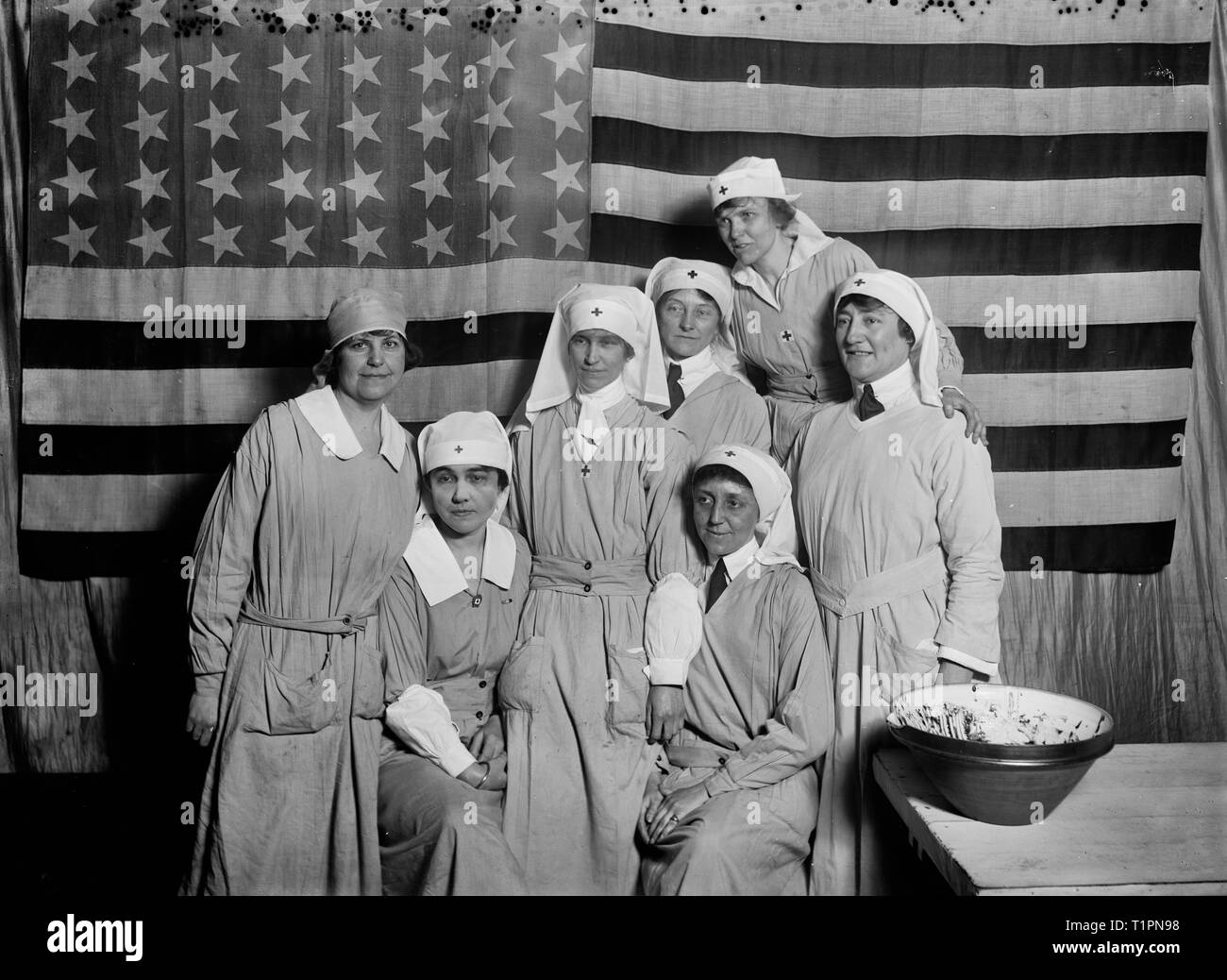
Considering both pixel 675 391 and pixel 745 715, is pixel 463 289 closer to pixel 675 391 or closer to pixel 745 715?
pixel 675 391

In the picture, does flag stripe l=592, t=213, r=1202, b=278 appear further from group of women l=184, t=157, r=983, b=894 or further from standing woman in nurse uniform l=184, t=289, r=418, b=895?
standing woman in nurse uniform l=184, t=289, r=418, b=895

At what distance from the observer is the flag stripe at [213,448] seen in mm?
3195

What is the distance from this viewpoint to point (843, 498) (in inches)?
108

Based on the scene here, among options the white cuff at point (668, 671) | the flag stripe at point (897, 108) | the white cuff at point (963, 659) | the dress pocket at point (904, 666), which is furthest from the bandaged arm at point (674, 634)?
the flag stripe at point (897, 108)

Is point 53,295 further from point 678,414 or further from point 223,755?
point 678,414

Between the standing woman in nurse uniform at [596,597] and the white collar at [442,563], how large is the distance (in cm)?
9

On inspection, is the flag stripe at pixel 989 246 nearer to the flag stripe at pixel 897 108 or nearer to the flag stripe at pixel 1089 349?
the flag stripe at pixel 1089 349

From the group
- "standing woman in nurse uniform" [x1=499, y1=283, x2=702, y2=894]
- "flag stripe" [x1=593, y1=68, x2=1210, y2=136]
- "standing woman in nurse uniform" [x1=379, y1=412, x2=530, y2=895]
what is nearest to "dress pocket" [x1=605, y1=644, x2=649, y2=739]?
"standing woman in nurse uniform" [x1=499, y1=283, x2=702, y2=894]

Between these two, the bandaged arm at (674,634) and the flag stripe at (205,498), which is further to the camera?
the flag stripe at (205,498)

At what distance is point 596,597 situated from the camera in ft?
9.01

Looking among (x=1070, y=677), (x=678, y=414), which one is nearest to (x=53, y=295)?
(x=678, y=414)

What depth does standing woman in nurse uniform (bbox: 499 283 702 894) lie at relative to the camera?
8.82 feet

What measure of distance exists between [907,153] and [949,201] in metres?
0.17
